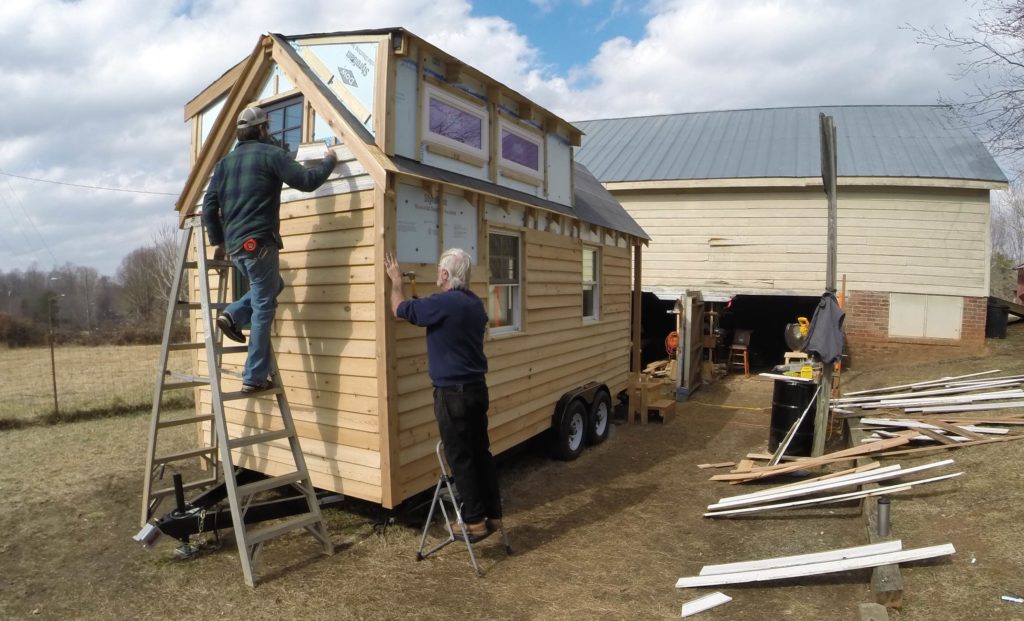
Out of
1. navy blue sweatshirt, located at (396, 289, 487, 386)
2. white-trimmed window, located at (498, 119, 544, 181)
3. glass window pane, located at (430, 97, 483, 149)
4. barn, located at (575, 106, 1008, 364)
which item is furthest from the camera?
barn, located at (575, 106, 1008, 364)

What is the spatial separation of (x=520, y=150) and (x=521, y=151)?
3 cm

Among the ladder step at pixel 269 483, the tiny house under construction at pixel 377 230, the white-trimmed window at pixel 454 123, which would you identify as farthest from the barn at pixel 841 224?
the ladder step at pixel 269 483

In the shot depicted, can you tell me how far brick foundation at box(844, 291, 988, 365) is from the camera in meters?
13.7

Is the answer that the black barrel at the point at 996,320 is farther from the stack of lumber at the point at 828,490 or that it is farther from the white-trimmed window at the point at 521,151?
the white-trimmed window at the point at 521,151

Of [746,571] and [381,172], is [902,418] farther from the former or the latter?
[381,172]

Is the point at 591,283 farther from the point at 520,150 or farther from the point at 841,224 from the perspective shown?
the point at 841,224

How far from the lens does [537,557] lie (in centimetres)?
488

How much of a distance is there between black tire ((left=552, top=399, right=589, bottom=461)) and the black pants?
3004 millimetres

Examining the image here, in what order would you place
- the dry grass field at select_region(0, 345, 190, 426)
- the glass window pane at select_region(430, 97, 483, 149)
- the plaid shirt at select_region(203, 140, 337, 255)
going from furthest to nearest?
1. the dry grass field at select_region(0, 345, 190, 426)
2. the glass window pane at select_region(430, 97, 483, 149)
3. the plaid shirt at select_region(203, 140, 337, 255)

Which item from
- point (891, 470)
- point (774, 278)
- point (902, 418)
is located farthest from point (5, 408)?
point (774, 278)

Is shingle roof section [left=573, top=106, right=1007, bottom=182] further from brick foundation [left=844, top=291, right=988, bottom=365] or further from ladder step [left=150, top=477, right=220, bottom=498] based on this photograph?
ladder step [left=150, top=477, right=220, bottom=498]

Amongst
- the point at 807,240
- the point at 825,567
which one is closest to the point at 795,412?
the point at 825,567

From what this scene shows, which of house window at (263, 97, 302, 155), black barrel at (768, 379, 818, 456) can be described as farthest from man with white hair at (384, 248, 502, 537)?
black barrel at (768, 379, 818, 456)

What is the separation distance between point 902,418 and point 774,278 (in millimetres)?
8145
